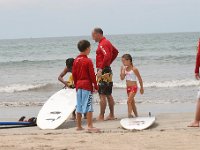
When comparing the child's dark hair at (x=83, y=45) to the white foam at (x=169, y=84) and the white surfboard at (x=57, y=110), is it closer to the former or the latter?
the white surfboard at (x=57, y=110)

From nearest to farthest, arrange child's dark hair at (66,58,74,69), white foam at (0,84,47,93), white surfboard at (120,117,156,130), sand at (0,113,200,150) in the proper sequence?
sand at (0,113,200,150) < white surfboard at (120,117,156,130) < child's dark hair at (66,58,74,69) < white foam at (0,84,47,93)

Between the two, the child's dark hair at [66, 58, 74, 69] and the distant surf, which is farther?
the distant surf

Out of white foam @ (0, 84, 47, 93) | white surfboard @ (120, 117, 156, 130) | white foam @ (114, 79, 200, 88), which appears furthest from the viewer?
white foam @ (0, 84, 47, 93)

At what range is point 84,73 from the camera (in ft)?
24.2

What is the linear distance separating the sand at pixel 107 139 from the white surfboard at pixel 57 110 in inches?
8.5

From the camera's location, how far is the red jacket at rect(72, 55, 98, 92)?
24.1 ft

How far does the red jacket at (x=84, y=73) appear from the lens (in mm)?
7344

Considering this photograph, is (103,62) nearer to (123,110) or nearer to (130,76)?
(130,76)

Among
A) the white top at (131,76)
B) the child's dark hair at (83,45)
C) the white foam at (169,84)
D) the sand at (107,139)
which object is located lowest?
the white foam at (169,84)

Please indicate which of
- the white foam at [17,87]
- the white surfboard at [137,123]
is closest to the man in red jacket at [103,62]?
the white surfboard at [137,123]

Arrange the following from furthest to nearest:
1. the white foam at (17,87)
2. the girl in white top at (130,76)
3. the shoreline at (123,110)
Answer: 1. the white foam at (17,87)
2. the shoreline at (123,110)
3. the girl in white top at (130,76)

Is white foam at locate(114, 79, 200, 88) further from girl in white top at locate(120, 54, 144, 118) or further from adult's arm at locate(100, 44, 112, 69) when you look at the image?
adult's arm at locate(100, 44, 112, 69)

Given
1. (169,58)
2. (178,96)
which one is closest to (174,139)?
(178,96)

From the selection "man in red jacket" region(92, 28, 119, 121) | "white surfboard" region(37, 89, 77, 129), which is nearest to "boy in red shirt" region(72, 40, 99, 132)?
"white surfboard" region(37, 89, 77, 129)
